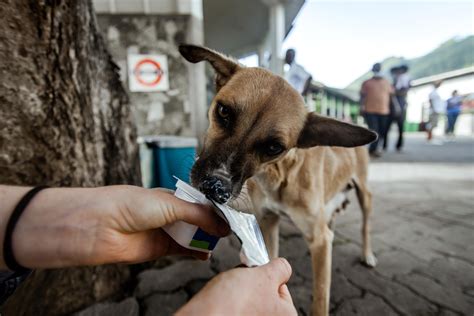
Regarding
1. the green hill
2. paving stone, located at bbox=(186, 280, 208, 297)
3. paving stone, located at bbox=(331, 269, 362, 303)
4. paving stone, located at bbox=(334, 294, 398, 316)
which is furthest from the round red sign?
the green hill

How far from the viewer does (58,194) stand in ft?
3.40

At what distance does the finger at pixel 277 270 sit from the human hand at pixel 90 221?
11.1 inches

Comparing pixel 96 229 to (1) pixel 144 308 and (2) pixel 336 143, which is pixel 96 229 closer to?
(1) pixel 144 308

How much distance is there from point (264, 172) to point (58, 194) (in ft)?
4.49

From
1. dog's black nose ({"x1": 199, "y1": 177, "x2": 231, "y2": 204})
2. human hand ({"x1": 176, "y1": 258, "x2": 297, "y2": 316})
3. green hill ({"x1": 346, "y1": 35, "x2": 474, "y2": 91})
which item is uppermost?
green hill ({"x1": 346, "y1": 35, "x2": 474, "y2": 91})

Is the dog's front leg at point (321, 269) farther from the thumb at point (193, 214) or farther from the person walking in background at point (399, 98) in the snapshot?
the person walking in background at point (399, 98)

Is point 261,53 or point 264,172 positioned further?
point 261,53

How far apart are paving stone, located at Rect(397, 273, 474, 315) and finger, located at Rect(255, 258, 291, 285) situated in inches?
78.5

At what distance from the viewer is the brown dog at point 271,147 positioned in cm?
167

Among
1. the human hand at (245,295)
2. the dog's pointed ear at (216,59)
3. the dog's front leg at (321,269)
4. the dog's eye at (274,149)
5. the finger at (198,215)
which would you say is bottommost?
the dog's front leg at (321,269)

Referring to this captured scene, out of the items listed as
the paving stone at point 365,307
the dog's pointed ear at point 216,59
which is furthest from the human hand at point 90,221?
the paving stone at point 365,307

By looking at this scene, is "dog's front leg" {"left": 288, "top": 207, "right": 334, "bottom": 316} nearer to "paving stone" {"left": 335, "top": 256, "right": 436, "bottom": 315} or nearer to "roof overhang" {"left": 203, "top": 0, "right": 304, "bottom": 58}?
"paving stone" {"left": 335, "top": 256, "right": 436, "bottom": 315}

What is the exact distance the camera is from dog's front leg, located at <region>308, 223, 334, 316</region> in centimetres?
189

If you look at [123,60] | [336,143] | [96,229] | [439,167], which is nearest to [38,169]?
[96,229]
